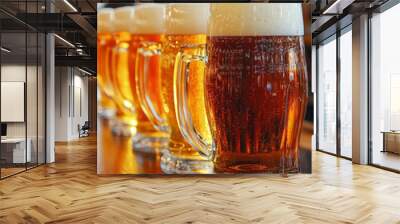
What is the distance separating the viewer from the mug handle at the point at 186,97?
3.26 meters

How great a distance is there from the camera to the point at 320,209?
2.85 meters

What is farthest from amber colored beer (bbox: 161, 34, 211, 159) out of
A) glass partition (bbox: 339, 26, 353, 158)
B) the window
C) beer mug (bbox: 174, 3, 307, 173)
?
the window

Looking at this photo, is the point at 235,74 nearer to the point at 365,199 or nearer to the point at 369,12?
the point at 365,199

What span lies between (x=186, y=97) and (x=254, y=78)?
0.61 meters

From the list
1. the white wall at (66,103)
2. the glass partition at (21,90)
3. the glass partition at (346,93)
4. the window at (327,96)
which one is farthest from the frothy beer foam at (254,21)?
the white wall at (66,103)

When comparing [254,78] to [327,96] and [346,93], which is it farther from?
[327,96]

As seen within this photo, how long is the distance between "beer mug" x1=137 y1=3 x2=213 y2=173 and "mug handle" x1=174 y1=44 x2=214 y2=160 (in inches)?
2.0

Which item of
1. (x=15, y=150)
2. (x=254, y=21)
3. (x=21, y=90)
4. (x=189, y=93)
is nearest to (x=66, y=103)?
(x=21, y=90)

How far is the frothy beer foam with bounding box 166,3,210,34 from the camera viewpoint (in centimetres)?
365

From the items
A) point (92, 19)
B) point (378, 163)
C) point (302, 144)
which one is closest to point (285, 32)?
point (302, 144)

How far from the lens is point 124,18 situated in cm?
410

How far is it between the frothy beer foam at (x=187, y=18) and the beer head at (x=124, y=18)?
410 mm

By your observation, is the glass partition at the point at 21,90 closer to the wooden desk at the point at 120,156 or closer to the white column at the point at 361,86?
the wooden desk at the point at 120,156

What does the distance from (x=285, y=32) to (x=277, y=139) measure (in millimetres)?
836
